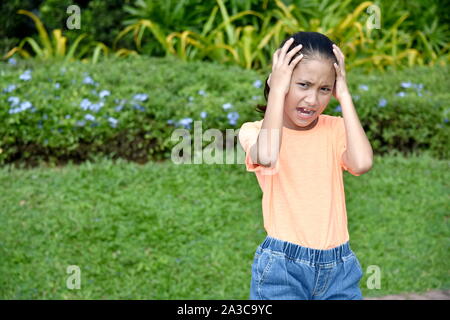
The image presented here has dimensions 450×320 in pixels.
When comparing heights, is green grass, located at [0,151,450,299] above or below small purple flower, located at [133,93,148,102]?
below

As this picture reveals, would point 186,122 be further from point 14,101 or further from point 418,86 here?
point 418,86

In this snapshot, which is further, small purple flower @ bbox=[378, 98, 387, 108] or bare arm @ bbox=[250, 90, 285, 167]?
small purple flower @ bbox=[378, 98, 387, 108]

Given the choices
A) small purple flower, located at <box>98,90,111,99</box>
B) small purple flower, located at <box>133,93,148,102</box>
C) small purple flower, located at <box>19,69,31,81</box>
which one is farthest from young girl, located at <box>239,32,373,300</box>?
small purple flower, located at <box>19,69,31,81</box>

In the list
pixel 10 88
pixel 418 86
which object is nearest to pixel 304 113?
pixel 10 88

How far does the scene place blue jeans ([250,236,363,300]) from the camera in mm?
1982

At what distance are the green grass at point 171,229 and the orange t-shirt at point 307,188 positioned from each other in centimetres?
196

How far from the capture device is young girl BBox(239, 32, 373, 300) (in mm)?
1914

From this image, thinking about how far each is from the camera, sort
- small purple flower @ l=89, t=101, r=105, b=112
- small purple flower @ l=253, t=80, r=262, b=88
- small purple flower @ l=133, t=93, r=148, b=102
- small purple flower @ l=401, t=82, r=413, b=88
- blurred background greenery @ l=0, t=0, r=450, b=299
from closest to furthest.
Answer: blurred background greenery @ l=0, t=0, r=450, b=299, small purple flower @ l=89, t=101, r=105, b=112, small purple flower @ l=133, t=93, r=148, b=102, small purple flower @ l=253, t=80, r=262, b=88, small purple flower @ l=401, t=82, r=413, b=88

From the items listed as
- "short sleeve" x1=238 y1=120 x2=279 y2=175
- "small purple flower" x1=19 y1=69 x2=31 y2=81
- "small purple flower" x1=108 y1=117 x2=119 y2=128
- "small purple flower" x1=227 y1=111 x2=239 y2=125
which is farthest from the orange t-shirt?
"small purple flower" x1=19 y1=69 x2=31 y2=81

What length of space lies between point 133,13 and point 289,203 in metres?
5.61

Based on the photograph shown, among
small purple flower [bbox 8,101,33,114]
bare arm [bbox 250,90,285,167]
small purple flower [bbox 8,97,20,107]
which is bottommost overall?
bare arm [bbox 250,90,285,167]

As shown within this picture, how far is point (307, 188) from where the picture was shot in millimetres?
2002

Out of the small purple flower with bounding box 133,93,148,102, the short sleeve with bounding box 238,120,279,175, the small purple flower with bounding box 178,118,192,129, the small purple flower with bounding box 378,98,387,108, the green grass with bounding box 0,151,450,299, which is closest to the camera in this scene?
the short sleeve with bounding box 238,120,279,175

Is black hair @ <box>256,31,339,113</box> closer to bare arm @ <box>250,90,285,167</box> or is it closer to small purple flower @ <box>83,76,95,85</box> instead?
bare arm @ <box>250,90,285,167</box>
